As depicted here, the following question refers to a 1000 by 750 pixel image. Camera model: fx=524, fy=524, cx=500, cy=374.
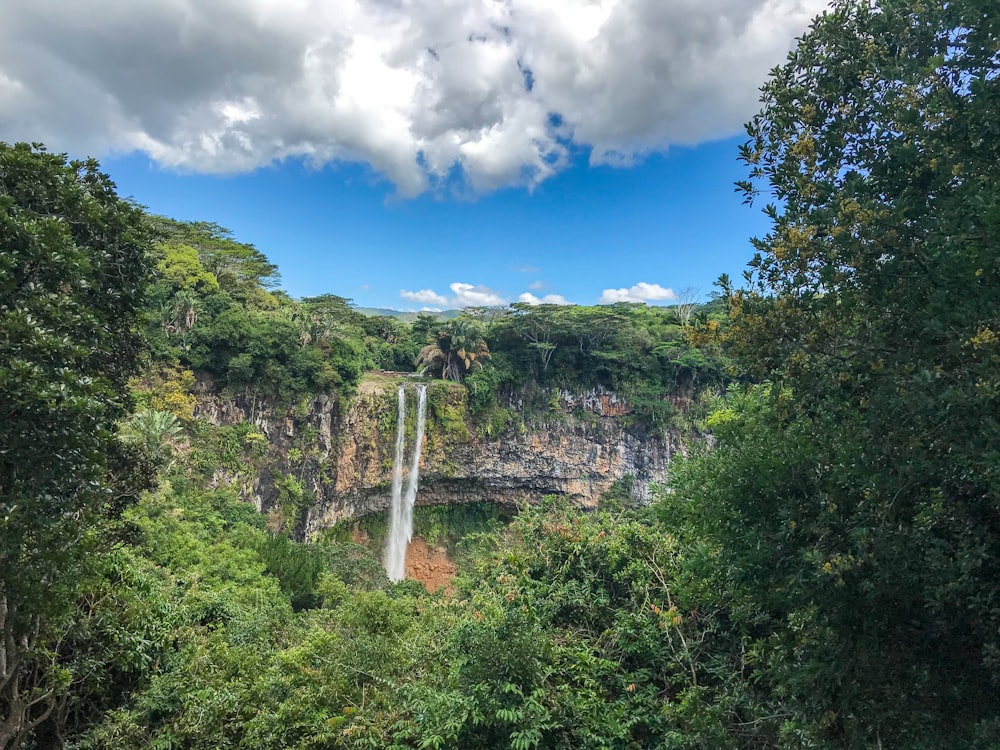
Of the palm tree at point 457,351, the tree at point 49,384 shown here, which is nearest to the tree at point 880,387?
the tree at point 49,384

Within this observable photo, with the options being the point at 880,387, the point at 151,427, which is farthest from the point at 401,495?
the point at 880,387

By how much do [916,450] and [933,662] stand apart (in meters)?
1.24

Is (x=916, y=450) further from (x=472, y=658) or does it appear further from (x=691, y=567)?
(x=472, y=658)

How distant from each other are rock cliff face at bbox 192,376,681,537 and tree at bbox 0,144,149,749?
12371 millimetres

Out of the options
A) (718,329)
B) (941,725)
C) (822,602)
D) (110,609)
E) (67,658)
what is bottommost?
(67,658)

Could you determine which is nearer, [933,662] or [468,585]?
[933,662]

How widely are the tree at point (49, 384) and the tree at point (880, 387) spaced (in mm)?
4450

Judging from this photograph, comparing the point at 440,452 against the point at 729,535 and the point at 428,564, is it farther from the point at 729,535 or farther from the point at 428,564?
the point at 729,535

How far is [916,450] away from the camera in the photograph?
2609 mm

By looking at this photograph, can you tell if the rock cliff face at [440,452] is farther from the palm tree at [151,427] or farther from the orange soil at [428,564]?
the palm tree at [151,427]

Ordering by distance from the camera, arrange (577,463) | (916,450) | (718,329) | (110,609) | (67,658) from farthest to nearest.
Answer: (577,463) → (110,609) → (67,658) → (718,329) → (916,450)

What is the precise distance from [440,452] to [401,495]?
2.50 metres

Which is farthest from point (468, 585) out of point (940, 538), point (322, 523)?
point (322, 523)

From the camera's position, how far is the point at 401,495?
75.4ft
